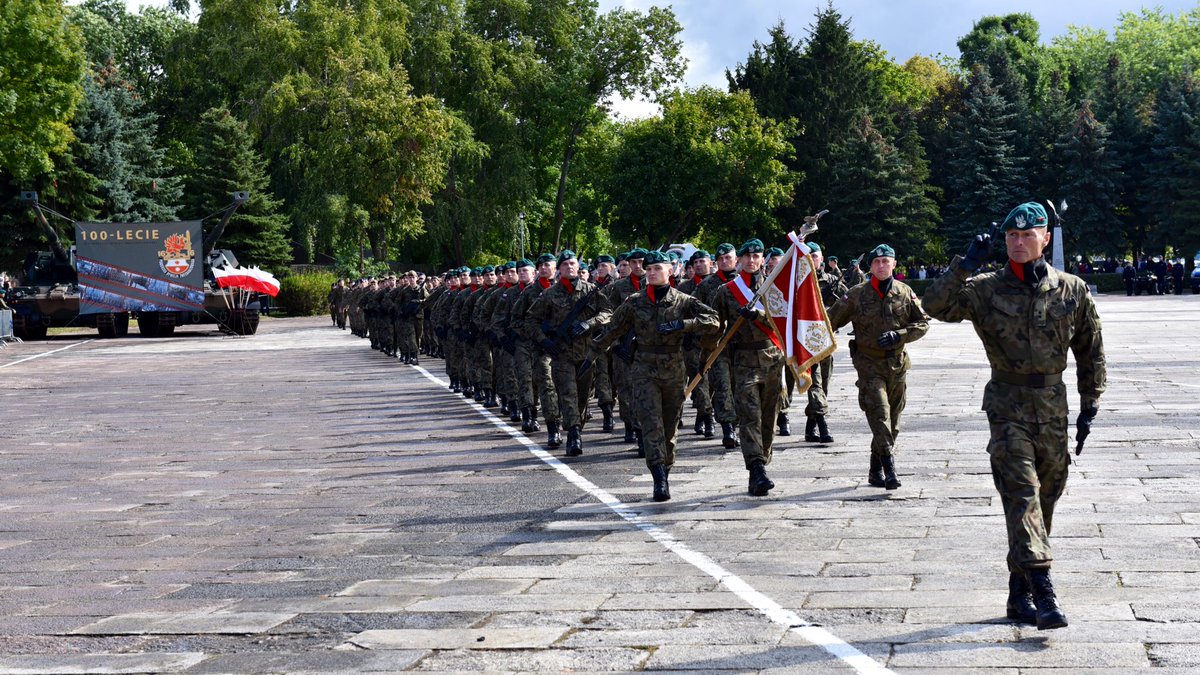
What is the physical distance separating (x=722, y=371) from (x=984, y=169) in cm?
6212

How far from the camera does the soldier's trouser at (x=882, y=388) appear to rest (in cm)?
1117

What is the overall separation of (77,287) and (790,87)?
42.6 meters

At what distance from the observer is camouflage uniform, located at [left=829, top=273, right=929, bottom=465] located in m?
11.2

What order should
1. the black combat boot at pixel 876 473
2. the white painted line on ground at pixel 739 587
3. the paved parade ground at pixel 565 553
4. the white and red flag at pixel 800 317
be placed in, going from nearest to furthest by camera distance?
1. the white painted line on ground at pixel 739 587
2. the paved parade ground at pixel 565 553
3. the black combat boot at pixel 876 473
4. the white and red flag at pixel 800 317

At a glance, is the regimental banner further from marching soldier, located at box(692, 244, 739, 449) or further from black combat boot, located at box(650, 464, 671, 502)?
black combat boot, located at box(650, 464, 671, 502)

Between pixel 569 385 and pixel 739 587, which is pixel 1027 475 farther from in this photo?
pixel 569 385

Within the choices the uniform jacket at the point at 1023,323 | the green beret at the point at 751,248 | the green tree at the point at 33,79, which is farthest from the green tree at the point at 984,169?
the uniform jacket at the point at 1023,323

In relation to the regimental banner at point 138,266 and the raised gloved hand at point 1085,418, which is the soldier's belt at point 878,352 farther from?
the regimental banner at point 138,266

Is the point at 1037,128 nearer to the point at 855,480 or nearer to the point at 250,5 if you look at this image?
the point at 250,5

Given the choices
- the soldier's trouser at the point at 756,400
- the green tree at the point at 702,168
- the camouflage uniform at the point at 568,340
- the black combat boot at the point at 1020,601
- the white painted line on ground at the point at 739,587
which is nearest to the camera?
the white painted line on ground at the point at 739,587

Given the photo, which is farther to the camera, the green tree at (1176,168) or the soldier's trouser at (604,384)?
the green tree at (1176,168)

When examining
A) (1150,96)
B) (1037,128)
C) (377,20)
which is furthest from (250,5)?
(1150,96)

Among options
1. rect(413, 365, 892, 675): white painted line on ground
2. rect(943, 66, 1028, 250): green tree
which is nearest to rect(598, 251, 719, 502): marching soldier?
rect(413, 365, 892, 675): white painted line on ground

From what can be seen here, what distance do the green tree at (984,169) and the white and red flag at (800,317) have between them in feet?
205
